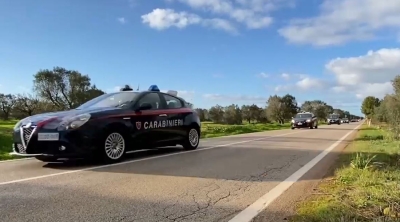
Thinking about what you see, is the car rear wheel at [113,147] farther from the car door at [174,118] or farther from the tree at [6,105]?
the tree at [6,105]

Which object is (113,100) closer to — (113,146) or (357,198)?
(113,146)

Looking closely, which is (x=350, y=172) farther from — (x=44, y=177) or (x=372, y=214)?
(x=44, y=177)

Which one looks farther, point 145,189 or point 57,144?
point 57,144

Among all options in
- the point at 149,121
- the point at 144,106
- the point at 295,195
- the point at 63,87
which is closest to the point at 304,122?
the point at 149,121

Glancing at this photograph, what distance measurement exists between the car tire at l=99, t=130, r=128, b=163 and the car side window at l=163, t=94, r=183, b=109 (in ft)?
→ 6.81

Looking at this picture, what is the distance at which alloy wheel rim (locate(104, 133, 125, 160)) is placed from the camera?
7715 mm

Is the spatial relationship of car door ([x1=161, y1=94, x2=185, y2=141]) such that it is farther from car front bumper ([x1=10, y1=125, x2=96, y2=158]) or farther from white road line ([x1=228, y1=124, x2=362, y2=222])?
white road line ([x1=228, y1=124, x2=362, y2=222])

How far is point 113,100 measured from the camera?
866cm

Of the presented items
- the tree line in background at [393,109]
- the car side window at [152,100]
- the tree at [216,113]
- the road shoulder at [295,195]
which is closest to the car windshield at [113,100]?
the car side window at [152,100]

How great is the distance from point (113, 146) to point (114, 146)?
31 millimetres

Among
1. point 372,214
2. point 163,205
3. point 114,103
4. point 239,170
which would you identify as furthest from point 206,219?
point 114,103

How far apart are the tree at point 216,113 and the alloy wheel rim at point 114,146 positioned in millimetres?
77075

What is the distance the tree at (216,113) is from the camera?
85.6 metres

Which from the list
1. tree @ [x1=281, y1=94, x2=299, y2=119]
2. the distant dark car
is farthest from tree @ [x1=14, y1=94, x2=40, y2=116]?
tree @ [x1=281, y1=94, x2=299, y2=119]
